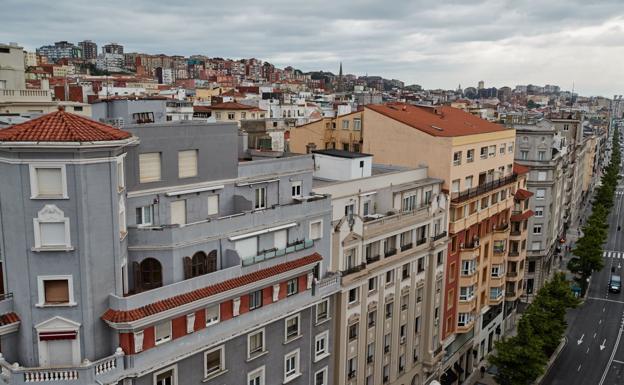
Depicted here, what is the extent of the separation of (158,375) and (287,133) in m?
49.0

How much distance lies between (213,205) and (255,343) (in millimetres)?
8329

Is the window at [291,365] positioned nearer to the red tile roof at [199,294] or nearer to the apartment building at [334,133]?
the red tile roof at [199,294]

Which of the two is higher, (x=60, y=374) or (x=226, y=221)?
(x=226, y=221)

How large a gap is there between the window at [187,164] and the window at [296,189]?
771 centimetres

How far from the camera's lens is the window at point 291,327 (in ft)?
117

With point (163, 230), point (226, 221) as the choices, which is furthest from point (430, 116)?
point (163, 230)

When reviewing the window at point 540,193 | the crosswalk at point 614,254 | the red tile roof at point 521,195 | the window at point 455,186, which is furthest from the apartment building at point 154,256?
the crosswalk at point 614,254

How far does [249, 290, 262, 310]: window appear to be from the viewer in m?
32.7

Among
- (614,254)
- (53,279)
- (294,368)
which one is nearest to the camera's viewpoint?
(53,279)

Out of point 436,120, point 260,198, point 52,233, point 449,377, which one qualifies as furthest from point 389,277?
point 52,233

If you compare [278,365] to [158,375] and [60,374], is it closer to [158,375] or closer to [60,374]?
[158,375]

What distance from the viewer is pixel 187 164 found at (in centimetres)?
3120

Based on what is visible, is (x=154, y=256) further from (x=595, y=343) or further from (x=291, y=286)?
(x=595, y=343)

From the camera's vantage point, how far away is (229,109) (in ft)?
312
